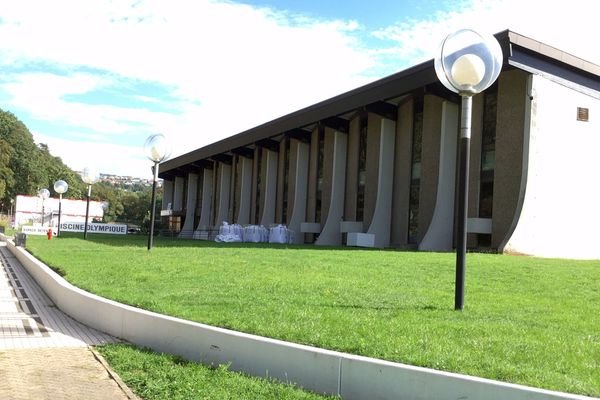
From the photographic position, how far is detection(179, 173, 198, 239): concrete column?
240 ft

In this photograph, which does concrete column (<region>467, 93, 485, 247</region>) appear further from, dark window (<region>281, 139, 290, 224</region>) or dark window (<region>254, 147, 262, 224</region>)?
dark window (<region>254, 147, 262, 224</region>)

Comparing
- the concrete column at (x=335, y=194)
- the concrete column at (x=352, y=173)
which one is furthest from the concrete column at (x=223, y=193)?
the concrete column at (x=352, y=173)

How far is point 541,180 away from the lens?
2595cm

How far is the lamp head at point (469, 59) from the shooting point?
815 cm

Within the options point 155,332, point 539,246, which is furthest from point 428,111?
point 155,332

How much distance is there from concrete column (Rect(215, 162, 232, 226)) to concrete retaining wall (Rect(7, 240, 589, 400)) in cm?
5284

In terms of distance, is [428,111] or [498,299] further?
[428,111]

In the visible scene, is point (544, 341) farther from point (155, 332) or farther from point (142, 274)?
point (142, 274)

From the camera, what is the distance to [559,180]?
26.8 m

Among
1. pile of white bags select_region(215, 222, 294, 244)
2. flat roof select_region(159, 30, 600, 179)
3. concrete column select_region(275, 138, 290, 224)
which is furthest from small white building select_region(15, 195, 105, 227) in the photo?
flat roof select_region(159, 30, 600, 179)

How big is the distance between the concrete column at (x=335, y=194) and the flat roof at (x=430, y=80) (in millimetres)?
2553

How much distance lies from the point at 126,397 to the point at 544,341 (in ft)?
14.4

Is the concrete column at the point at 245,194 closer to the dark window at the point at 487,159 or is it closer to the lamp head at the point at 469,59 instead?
the dark window at the point at 487,159

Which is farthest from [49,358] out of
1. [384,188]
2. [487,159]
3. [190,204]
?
[190,204]
